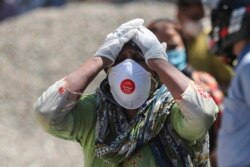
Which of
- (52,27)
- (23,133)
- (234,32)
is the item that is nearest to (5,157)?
(23,133)

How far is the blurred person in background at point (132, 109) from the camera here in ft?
15.7

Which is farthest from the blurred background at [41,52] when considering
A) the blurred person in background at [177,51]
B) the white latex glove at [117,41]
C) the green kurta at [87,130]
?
the white latex glove at [117,41]

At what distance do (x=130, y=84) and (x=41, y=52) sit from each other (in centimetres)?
590

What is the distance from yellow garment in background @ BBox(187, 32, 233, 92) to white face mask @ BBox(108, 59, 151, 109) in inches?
129

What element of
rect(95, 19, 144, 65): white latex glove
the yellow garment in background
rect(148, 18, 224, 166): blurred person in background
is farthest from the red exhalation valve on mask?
the yellow garment in background

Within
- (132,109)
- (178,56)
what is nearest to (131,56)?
(132,109)

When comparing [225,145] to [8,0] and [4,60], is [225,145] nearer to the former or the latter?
[4,60]

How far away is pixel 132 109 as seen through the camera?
4875 millimetres

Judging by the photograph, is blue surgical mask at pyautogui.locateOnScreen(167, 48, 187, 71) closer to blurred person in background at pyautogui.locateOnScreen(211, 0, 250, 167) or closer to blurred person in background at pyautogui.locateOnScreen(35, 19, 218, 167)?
blurred person in background at pyautogui.locateOnScreen(211, 0, 250, 167)

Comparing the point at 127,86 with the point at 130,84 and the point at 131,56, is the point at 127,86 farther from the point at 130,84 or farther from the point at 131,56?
the point at 131,56

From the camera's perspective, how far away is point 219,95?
7074mm

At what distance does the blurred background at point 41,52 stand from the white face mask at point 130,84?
12.3 feet

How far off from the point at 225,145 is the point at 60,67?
217 inches

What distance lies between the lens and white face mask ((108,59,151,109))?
4.86 meters
